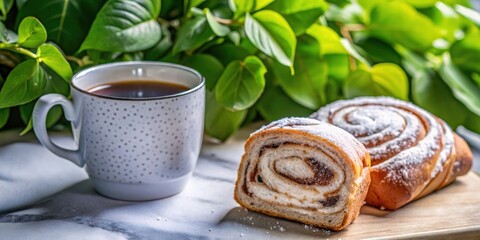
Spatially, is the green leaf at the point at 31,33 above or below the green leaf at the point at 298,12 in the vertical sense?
above

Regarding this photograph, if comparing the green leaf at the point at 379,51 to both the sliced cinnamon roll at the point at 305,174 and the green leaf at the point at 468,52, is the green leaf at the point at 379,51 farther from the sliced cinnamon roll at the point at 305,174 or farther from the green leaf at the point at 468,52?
the sliced cinnamon roll at the point at 305,174

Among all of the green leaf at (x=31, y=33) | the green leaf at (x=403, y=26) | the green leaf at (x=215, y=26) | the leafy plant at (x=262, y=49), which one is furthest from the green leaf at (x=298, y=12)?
the green leaf at (x=31, y=33)

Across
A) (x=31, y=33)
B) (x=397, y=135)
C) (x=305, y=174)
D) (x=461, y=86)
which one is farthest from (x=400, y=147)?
(x=31, y=33)

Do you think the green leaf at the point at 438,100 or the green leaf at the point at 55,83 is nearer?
the green leaf at the point at 55,83

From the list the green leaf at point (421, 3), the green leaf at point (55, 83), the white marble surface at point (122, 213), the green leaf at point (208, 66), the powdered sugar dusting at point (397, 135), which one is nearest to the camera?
the white marble surface at point (122, 213)

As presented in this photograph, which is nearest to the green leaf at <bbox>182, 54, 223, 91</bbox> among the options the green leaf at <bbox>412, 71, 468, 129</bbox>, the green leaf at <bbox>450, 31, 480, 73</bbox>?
the green leaf at <bbox>412, 71, 468, 129</bbox>

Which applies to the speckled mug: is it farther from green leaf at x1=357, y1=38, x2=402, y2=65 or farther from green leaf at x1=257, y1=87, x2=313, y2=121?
green leaf at x1=357, y1=38, x2=402, y2=65

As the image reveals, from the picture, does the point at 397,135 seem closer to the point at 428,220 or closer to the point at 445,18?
the point at 428,220
